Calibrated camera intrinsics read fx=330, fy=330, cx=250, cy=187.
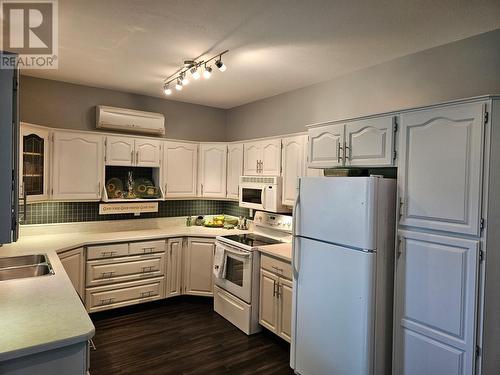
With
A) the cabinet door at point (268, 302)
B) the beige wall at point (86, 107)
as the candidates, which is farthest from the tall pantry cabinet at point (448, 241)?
the beige wall at point (86, 107)

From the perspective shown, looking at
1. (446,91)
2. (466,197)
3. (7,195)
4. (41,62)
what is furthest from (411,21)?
(41,62)

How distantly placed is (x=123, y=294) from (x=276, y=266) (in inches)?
72.8

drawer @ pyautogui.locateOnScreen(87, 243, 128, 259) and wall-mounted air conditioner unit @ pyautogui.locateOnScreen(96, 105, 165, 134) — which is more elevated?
wall-mounted air conditioner unit @ pyautogui.locateOnScreen(96, 105, 165, 134)

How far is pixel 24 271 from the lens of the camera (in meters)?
2.66

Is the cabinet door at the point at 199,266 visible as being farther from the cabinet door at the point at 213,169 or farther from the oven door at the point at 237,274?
the cabinet door at the point at 213,169

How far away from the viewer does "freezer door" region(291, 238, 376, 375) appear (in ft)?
7.22

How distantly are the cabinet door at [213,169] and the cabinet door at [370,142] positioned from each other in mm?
2224

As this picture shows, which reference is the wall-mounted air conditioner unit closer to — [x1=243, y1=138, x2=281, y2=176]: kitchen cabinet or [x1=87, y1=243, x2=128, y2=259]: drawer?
[x1=243, y1=138, x2=281, y2=176]: kitchen cabinet

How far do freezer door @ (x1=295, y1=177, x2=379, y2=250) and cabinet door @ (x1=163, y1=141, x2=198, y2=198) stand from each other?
2140 mm

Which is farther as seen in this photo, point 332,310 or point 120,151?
point 120,151

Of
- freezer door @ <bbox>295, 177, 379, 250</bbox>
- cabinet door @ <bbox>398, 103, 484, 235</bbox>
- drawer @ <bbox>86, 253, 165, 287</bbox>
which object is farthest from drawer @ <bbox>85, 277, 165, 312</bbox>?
cabinet door @ <bbox>398, 103, 484, 235</bbox>

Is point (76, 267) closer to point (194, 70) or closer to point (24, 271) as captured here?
point (24, 271)

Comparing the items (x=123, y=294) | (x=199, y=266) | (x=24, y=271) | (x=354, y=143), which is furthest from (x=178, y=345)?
(x=354, y=143)

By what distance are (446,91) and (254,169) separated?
2.15 m
